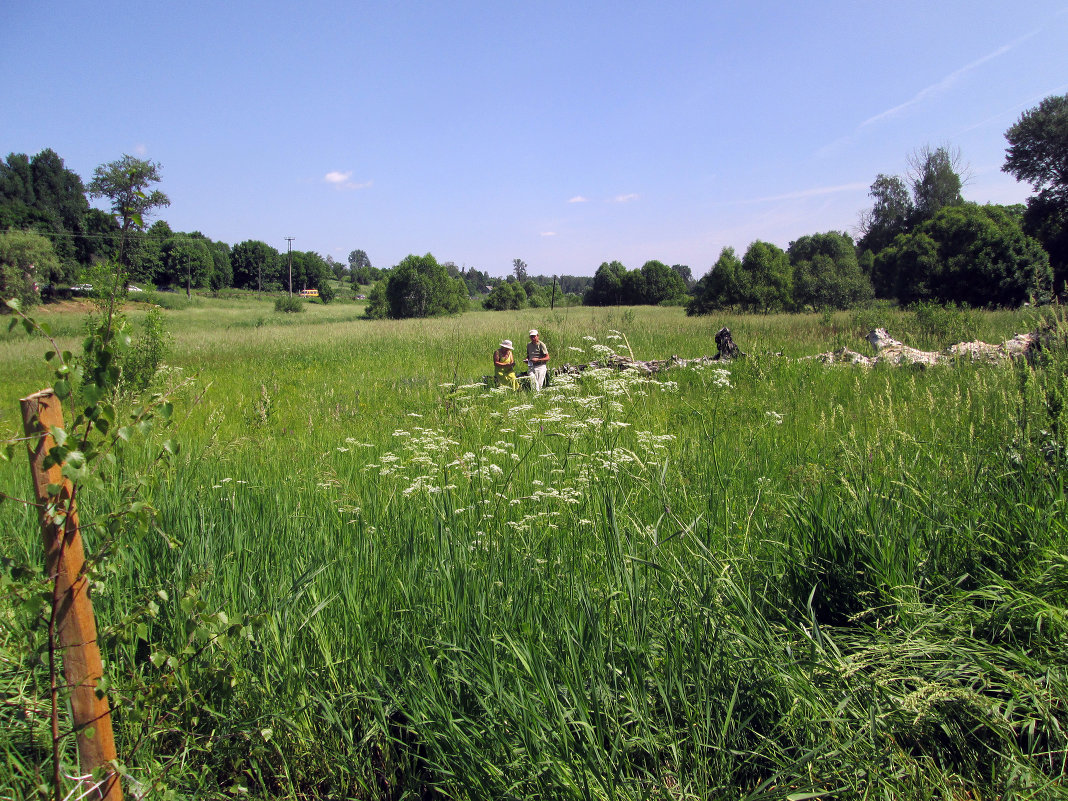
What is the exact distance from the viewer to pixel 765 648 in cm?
176

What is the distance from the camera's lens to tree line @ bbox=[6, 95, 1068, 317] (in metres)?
4.03

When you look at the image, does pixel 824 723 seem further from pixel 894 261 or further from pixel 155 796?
pixel 894 261

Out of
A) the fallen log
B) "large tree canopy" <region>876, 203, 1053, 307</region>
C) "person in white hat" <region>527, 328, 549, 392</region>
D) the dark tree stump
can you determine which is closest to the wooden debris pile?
the fallen log

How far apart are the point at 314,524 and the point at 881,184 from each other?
72.0 meters

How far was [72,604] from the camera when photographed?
1387 mm

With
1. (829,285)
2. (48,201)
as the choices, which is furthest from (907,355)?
(48,201)

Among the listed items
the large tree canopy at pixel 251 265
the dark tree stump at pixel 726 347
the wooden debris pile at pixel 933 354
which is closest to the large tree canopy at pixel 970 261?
the wooden debris pile at pixel 933 354

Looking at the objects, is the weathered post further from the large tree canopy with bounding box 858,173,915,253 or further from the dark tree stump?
the large tree canopy with bounding box 858,173,915,253

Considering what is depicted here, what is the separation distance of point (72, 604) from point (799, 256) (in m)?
74.3

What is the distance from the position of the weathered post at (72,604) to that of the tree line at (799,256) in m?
0.31

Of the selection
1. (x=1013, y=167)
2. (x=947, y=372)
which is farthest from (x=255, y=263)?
(x=947, y=372)

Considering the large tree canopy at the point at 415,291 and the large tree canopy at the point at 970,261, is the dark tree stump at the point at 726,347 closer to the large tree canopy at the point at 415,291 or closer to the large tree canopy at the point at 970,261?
the large tree canopy at the point at 970,261

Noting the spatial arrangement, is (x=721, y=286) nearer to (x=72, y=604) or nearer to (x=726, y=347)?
(x=726, y=347)

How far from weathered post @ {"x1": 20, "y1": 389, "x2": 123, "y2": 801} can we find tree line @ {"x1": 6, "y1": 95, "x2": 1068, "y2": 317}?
0.31 meters
